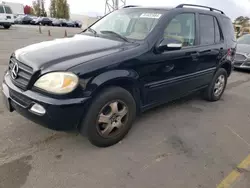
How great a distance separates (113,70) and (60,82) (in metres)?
0.61

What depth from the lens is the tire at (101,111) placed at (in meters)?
2.52

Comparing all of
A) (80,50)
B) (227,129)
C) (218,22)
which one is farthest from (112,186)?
(218,22)

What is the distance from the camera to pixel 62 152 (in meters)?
2.71

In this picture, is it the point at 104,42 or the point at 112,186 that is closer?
the point at 112,186

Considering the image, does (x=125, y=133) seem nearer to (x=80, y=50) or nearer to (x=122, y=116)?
(x=122, y=116)

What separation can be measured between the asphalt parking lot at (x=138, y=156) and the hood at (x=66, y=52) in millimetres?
1022

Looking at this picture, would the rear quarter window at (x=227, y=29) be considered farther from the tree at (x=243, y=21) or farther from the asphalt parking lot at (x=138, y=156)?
the tree at (x=243, y=21)

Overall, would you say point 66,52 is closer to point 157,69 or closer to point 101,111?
point 101,111

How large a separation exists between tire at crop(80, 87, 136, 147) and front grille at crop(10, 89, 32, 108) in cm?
62

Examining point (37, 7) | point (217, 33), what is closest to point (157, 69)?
point (217, 33)

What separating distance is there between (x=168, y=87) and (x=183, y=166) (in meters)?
1.21

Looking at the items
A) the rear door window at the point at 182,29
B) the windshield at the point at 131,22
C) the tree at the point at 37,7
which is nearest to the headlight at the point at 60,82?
the windshield at the point at 131,22

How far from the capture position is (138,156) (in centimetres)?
273

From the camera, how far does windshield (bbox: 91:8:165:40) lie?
322cm
